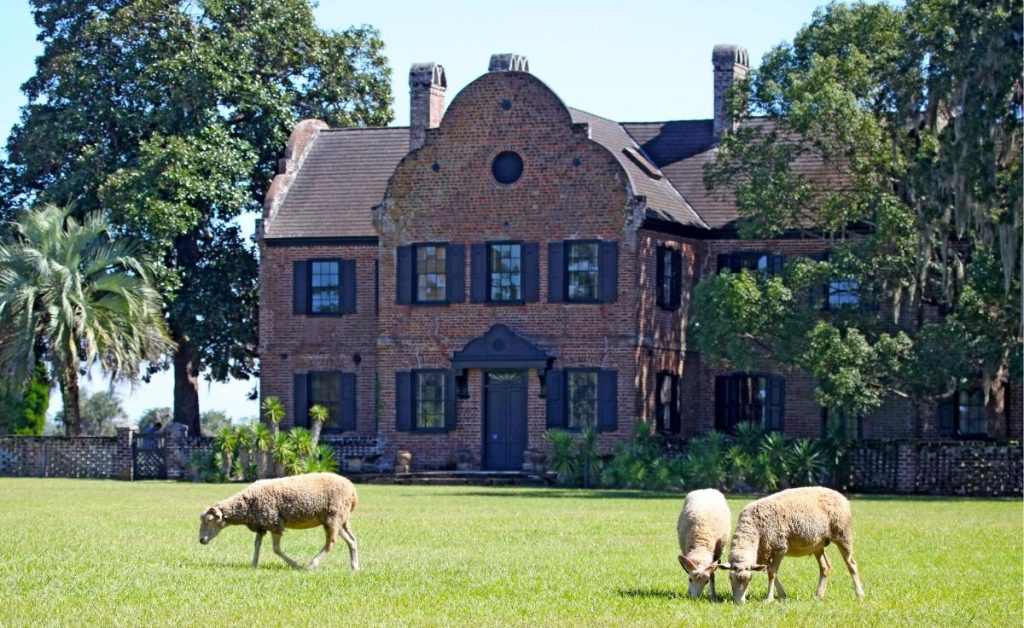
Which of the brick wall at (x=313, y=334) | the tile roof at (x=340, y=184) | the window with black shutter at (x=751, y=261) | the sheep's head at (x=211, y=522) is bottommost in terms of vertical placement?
the sheep's head at (x=211, y=522)

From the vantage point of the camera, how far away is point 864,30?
38.5 meters

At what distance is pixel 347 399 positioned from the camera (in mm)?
45562

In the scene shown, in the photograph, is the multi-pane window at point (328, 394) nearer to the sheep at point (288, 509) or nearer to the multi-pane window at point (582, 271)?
the multi-pane window at point (582, 271)

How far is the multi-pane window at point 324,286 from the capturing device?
45719 mm

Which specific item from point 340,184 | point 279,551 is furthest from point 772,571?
point 340,184

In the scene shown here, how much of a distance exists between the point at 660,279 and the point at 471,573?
79.5 feet

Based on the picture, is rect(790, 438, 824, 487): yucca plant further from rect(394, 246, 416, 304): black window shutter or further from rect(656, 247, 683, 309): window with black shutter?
rect(394, 246, 416, 304): black window shutter

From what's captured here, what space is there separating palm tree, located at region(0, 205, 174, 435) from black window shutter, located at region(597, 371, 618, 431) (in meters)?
11.1

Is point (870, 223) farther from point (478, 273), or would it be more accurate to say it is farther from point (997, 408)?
point (478, 273)

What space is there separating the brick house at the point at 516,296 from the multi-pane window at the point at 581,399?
0.04m

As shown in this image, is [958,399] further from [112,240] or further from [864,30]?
[112,240]

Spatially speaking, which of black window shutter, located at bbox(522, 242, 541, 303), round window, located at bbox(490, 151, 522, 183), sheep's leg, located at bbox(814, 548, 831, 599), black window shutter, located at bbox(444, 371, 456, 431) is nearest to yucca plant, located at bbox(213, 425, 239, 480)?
black window shutter, located at bbox(444, 371, 456, 431)

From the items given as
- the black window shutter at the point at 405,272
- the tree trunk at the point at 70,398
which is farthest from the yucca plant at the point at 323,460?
the tree trunk at the point at 70,398

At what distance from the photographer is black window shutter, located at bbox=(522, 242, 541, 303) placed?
140 feet
